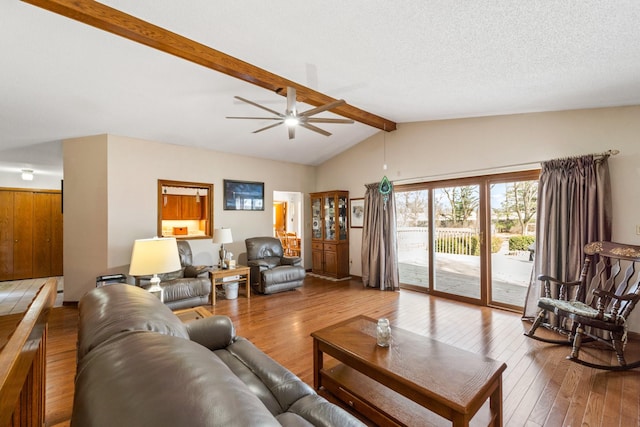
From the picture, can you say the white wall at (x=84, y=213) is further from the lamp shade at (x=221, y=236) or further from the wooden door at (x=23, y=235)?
the wooden door at (x=23, y=235)

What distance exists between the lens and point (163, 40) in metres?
2.38

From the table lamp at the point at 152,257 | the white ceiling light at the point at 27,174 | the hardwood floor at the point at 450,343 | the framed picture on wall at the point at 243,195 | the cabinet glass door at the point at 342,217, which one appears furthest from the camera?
the cabinet glass door at the point at 342,217

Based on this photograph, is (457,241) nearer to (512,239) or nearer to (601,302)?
(512,239)

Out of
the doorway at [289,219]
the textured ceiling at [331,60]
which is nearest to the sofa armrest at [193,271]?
the textured ceiling at [331,60]

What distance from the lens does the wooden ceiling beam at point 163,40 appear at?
6.62ft

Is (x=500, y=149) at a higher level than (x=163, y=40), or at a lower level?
lower

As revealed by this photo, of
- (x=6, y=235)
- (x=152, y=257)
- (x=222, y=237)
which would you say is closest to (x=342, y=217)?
(x=222, y=237)

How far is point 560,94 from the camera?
2891 mm

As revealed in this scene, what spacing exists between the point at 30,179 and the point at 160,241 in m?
6.43

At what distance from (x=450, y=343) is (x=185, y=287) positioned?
351 centimetres

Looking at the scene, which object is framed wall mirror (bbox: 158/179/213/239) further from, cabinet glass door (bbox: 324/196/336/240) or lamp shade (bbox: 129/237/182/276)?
lamp shade (bbox: 129/237/182/276)

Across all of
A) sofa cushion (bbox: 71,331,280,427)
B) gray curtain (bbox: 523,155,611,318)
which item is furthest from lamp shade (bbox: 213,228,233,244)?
gray curtain (bbox: 523,155,611,318)

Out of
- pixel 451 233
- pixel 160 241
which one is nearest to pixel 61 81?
pixel 160 241

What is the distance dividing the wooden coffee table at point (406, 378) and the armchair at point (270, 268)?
2.73 m
